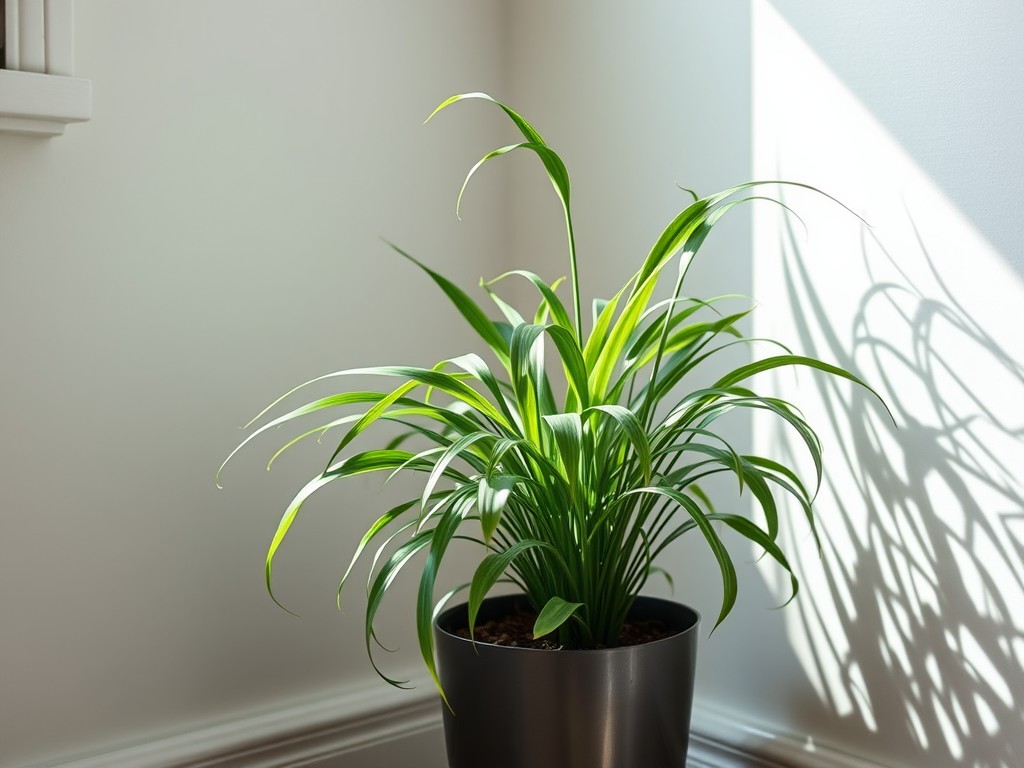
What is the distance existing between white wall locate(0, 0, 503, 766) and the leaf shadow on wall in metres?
0.67

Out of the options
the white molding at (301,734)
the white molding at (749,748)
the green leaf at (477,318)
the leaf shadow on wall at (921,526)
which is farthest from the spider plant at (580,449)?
the white molding at (301,734)

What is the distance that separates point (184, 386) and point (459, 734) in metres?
0.61

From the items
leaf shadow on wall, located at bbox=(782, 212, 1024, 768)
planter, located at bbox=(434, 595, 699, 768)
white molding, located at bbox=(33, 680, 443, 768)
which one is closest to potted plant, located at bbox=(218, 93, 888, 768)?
planter, located at bbox=(434, 595, 699, 768)

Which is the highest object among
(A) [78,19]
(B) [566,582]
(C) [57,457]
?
(A) [78,19]

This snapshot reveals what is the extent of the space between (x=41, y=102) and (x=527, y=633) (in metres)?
0.85

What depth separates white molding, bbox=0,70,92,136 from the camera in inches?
44.2

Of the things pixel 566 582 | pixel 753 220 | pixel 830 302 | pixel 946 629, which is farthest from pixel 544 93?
pixel 946 629

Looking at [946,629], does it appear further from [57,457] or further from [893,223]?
[57,457]

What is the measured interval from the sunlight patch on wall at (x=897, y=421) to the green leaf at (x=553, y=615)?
0.41 meters

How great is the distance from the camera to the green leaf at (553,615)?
36.4 inches

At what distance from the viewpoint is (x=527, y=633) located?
1.15m

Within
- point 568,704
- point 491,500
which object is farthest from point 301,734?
point 491,500

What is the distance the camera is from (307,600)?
1448 mm

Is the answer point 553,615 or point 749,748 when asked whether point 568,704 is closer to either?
point 553,615
